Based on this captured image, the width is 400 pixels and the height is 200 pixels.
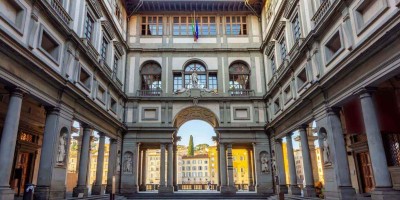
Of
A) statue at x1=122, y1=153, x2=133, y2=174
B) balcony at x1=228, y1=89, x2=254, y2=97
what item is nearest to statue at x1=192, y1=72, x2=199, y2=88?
balcony at x1=228, y1=89, x2=254, y2=97

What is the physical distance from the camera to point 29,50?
11484mm

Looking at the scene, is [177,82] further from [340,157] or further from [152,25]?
[340,157]

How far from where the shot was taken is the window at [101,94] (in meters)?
20.0

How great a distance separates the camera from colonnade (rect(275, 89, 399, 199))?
35.1 ft

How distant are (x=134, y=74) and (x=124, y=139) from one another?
6230 millimetres

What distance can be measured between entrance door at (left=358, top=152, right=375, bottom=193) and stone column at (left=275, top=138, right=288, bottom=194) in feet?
17.9

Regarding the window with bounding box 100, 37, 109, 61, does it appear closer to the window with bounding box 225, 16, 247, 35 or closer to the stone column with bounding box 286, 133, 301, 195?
the window with bounding box 225, 16, 247, 35

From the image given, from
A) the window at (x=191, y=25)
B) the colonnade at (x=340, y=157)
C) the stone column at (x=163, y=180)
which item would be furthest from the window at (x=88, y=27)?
the colonnade at (x=340, y=157)

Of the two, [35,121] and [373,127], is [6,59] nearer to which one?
[35,121]

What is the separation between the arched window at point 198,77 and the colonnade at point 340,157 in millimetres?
9672

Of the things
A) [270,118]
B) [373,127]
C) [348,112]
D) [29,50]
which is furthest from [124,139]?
[373,127]

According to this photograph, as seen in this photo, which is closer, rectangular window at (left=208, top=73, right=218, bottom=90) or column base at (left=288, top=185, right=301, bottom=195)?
column base at (left=288, top=185, right=301, bottom=195)

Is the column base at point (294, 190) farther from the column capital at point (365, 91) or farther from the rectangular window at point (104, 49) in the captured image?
the rectangular window at point (104, 49)

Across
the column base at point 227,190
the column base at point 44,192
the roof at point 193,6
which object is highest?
the roof at point 193,6
